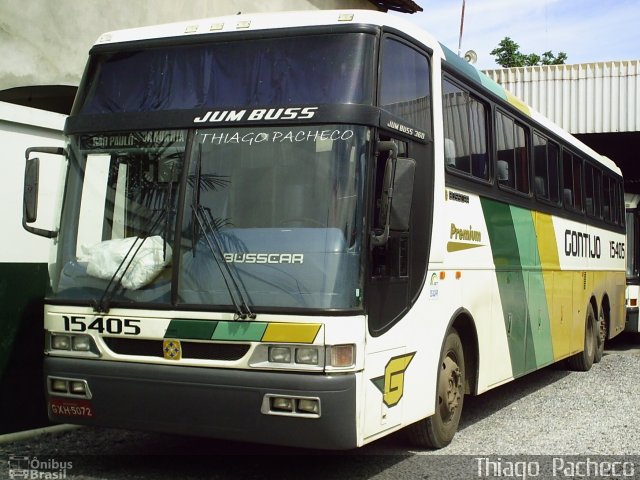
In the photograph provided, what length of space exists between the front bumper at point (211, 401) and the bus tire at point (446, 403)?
1711mm

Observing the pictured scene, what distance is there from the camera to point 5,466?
6770 mm

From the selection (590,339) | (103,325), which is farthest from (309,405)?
(590,339)

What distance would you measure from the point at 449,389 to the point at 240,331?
7.84 feet

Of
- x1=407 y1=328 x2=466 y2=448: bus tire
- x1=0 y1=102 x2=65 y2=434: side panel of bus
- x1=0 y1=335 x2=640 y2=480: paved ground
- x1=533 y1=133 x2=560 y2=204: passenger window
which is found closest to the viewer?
x1=0 y1=335 x2=640 y2=480: paved ground

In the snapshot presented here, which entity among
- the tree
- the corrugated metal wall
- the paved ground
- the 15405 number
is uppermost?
the tree

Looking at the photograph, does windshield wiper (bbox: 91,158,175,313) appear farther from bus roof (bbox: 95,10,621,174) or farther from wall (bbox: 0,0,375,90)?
wall (bbox: 0,0,375,90)

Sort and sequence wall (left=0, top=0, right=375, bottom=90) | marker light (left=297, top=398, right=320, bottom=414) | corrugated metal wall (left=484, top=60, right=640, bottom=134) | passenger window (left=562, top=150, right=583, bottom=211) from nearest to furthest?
marker light (left=297, top=398, right=320, bottom=414)
wall (left=0, top=0, right=375, bottom=90)
passenger window (left=562, top=150, right=583, bottom=211)
corrugated metal wall (left=484, top=60, right=640, bottom=134)

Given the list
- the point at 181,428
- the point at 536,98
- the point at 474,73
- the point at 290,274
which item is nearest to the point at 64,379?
the point at 181,428

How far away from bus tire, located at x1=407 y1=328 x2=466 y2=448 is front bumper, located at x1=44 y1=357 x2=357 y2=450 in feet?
5.61

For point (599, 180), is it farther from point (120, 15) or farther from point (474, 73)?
point (120, 15)

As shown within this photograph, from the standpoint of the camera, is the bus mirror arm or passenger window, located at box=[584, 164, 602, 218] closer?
the bus mirror arm

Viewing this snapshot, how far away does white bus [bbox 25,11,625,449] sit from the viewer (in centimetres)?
564

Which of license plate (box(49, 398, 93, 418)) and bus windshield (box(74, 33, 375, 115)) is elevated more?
bus windshield (box(74, 33, 375, 115))

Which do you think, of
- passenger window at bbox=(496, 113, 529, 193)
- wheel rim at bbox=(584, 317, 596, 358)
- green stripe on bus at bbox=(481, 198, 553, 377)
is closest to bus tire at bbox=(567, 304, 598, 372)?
wheel rim at bbox=(584, 317, 596, 358)
